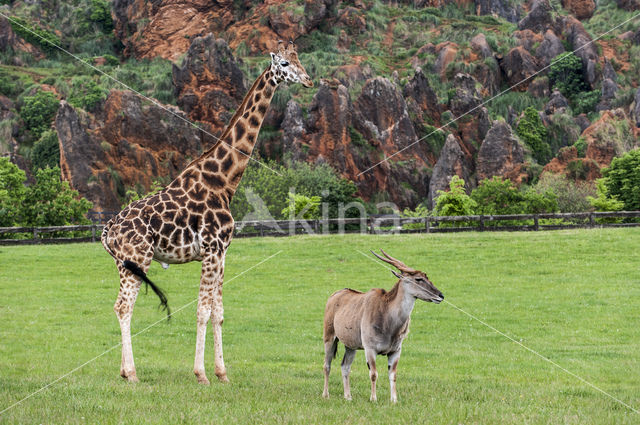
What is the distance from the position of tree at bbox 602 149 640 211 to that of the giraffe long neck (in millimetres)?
44292

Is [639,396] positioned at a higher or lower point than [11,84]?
lower

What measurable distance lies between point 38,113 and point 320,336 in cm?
8731

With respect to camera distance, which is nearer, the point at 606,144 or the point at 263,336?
the point at 263,336

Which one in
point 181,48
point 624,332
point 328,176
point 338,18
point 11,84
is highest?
point 338,18

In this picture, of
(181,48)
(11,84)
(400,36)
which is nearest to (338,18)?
(400,36)

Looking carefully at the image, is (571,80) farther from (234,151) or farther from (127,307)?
(127,307)

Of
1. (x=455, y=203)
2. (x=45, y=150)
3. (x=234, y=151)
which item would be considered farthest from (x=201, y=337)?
→ (x=45, y=150)

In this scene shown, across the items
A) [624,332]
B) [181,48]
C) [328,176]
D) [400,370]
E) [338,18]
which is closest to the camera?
[400,370]

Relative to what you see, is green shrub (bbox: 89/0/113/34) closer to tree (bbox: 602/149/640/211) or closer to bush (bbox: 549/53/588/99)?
bush (bbox: 549/53/588/99)

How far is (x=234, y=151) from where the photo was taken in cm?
1232

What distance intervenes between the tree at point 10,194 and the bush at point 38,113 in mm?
48703

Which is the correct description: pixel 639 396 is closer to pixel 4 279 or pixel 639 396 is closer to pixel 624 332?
pixel 624 332

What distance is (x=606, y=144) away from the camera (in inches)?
3206

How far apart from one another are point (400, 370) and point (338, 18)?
134840 millimetres
